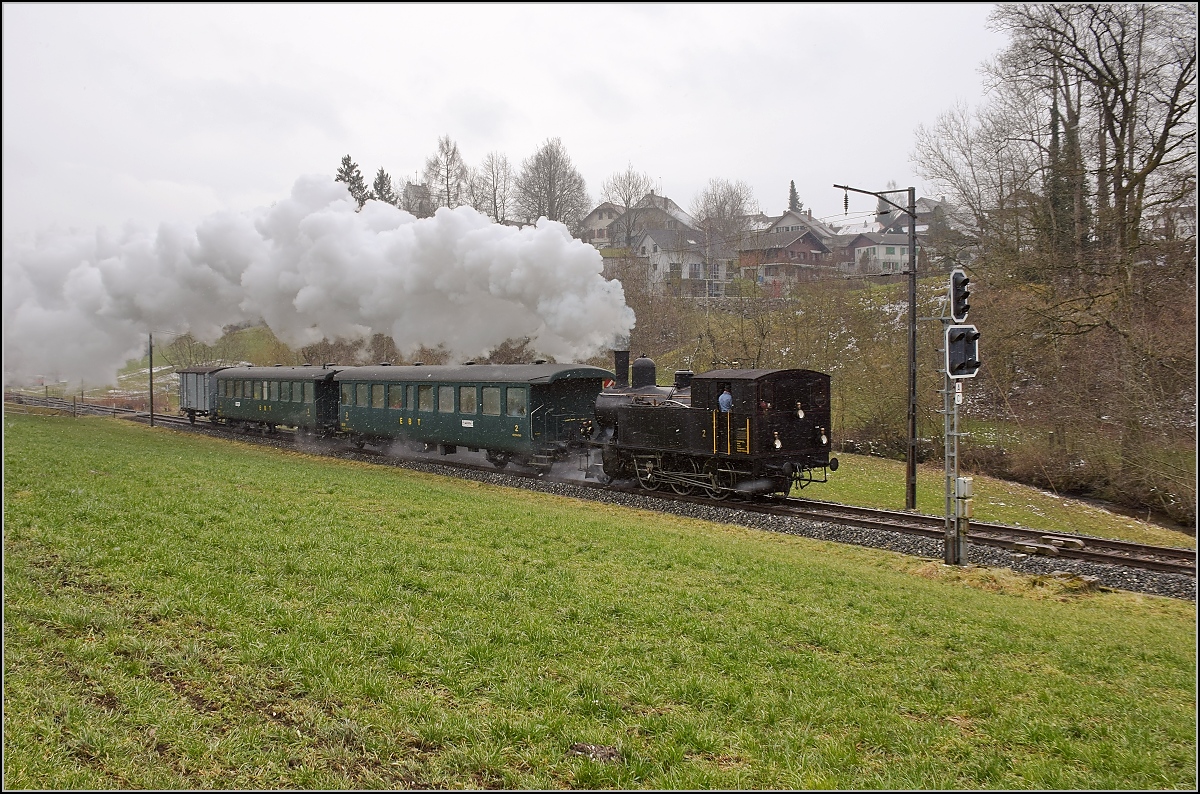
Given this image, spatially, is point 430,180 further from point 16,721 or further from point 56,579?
point 16,721

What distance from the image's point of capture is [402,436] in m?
23.2

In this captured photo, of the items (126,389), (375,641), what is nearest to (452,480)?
(375,641)

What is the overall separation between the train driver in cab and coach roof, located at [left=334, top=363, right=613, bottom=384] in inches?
188

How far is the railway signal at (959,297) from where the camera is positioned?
10117 mm

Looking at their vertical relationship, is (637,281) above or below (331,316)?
above

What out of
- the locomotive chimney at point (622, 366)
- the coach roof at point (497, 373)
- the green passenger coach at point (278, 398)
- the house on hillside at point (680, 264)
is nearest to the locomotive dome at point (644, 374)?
the locomotive chimney at point (622, 366)

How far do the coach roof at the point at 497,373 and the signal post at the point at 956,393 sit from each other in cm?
918

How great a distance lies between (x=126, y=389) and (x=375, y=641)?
46.4 m

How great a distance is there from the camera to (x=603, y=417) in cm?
1834

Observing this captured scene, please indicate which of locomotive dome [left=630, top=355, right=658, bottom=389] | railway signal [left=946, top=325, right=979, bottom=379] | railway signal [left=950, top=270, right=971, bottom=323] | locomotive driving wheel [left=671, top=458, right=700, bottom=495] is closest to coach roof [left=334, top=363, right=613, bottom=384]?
locomotive dome [left=630, top=355, right=658, bottom=389]

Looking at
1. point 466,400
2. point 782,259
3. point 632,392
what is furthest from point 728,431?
point 782,259

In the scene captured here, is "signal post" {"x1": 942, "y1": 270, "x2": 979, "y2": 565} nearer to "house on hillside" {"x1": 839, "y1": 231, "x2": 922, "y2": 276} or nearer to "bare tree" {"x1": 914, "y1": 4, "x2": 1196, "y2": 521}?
"bare tree" {"x1": 914, "y1": 4, "x2": 1196, "y2": 521}

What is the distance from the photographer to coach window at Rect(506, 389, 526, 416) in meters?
18.7

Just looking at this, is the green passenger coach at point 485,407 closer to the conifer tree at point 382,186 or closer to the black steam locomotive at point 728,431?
the black steam locomotive at point 728,431
